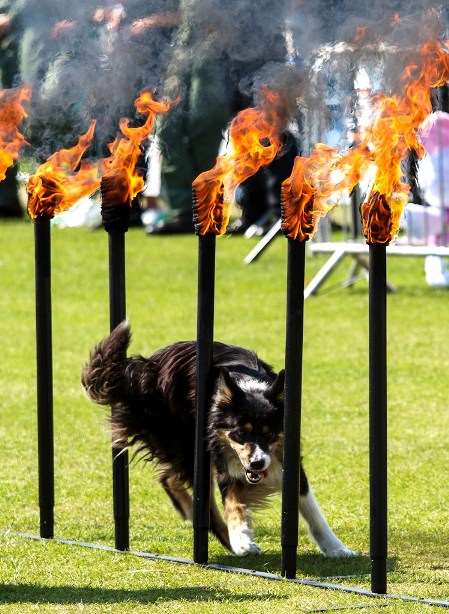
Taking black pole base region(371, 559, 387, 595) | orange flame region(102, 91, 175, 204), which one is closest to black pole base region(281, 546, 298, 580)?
black pole base region(371, 559, 387, 595)

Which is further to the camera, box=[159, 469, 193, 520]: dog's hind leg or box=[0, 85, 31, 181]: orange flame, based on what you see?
box=[159, 469, 193, 520]: dog's hind leg

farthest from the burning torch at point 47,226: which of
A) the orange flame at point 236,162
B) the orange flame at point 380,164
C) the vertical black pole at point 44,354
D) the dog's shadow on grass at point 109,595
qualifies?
the orange flame at point 380,164

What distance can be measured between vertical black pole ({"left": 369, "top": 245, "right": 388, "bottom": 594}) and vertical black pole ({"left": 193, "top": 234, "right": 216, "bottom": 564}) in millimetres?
706

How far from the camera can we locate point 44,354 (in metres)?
5.62

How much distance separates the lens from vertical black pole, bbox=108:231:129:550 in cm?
540

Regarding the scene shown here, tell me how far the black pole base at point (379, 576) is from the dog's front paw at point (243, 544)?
39.4 inches

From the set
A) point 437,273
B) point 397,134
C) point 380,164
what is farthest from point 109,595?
point 437,273

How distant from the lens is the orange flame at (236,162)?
16.0ft

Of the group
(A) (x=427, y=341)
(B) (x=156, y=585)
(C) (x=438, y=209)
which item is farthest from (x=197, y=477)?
(C) (x=438, y=209)

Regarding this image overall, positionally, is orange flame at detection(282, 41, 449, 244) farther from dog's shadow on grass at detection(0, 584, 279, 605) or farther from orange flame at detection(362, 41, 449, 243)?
dog's shadow on grass at detection(0, 584, 279, 605)

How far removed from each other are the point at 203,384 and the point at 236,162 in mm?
865

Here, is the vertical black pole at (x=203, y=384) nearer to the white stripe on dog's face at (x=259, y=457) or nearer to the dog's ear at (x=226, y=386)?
the dog's ear at (x=226, y=386)

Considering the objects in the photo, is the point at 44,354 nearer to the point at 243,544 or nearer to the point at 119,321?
the point at 119,321

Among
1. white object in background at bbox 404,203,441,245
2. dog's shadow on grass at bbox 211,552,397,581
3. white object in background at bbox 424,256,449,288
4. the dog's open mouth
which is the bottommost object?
dog's shadow on grass at bbox 211,552,397,581
